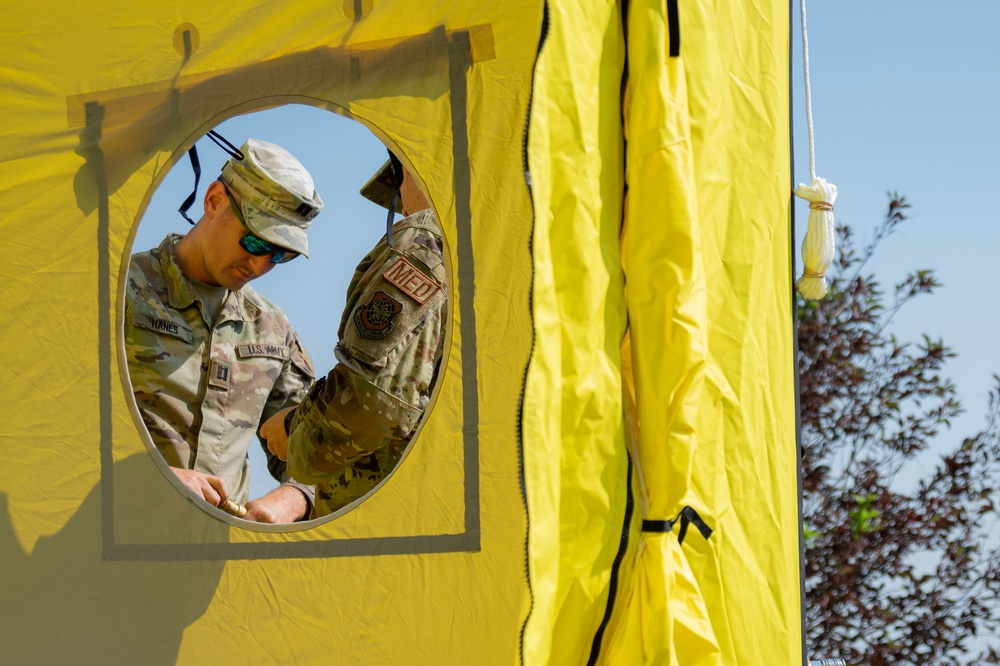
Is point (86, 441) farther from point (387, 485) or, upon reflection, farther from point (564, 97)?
point (564, 97)

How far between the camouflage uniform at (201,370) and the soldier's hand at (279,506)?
0.29 ft

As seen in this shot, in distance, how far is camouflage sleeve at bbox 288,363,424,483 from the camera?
6.58 feet

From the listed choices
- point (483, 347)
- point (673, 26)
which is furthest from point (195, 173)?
point (673, 26)

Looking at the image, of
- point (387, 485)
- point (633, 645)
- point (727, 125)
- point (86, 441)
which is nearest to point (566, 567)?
point (633, 645)

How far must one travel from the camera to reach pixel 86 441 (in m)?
1.71

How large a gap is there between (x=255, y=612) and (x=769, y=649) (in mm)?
745

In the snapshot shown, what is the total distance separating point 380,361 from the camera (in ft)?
6.47

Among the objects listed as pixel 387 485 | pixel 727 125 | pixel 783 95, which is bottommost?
pixel 387 485

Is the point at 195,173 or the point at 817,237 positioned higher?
the point at 195,173

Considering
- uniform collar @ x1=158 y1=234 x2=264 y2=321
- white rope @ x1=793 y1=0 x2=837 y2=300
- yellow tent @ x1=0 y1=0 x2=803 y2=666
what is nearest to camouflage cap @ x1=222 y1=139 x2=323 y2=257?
uniform collar @ x1=158 y1=234 x2=264 y2=321

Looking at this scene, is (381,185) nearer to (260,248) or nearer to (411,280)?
(411,280)

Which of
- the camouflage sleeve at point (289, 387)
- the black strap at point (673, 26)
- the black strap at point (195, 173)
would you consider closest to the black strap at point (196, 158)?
the black strap at point (195, 173)

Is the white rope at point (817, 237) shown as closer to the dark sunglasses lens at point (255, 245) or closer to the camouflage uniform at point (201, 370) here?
the camouflage uniform at point (201, 370)

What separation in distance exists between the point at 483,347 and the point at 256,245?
46.8 inches
